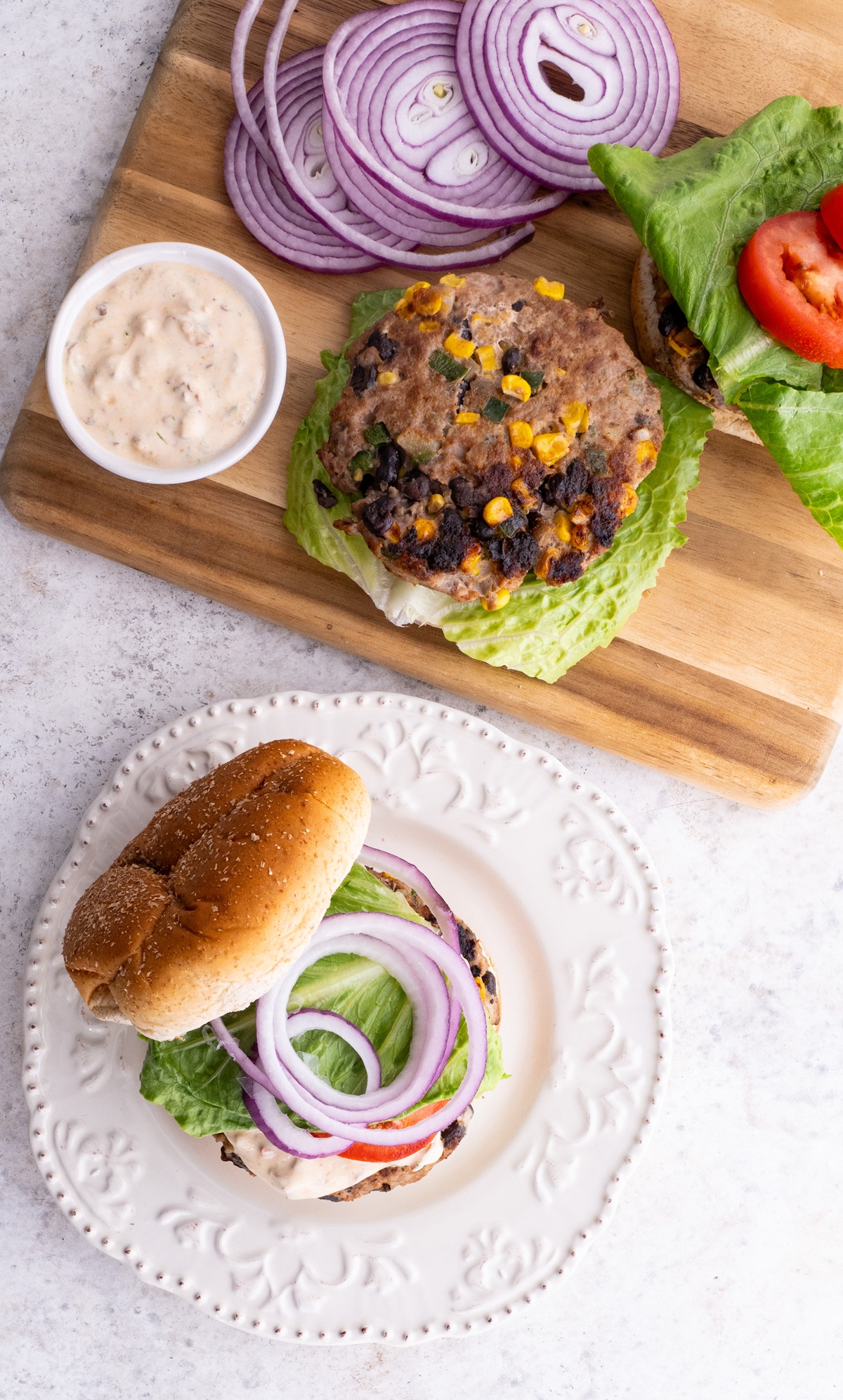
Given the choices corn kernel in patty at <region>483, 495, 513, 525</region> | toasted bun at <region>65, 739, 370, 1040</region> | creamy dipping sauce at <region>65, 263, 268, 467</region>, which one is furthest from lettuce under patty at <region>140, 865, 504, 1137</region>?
creamy dipping sauce at <region>65, 263, 268, 467</region>

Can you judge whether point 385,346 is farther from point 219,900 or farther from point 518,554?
point 219,900

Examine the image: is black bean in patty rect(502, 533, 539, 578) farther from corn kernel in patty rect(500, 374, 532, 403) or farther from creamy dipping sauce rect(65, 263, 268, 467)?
creamy dipping sauce rect(65, 263, 268, 467)

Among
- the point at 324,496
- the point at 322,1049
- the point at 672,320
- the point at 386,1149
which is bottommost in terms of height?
the point at 386,1149

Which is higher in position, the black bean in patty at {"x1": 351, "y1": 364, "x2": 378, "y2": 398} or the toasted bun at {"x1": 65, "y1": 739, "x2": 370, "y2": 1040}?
the black bean in patty at {"x1": 351, "y1": 364, "x2": 378, "y2": 398}

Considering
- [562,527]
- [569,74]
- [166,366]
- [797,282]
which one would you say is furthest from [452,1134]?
[569,74]

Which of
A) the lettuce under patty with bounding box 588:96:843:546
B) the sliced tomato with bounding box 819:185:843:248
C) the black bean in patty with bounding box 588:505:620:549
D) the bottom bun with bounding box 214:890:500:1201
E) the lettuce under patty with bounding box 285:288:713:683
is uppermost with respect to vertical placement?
the sliced tomato with bounding box 819:185:843:248

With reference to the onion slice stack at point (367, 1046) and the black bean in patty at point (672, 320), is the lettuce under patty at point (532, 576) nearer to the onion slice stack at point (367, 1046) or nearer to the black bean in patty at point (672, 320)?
the black bean in patty at point (672, 320)
